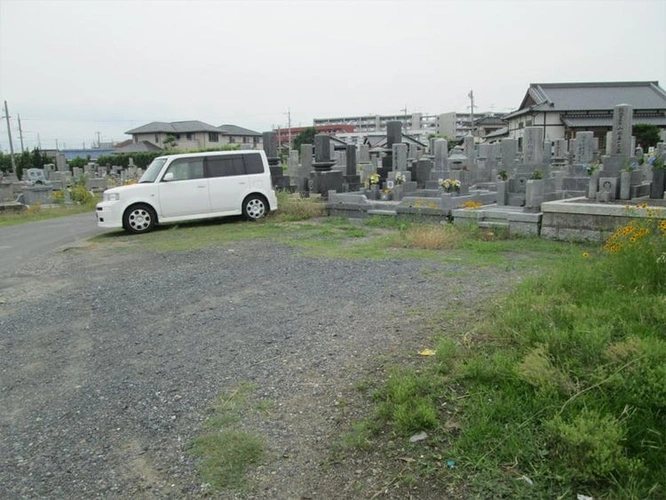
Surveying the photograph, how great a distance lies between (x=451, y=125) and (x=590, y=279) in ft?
246

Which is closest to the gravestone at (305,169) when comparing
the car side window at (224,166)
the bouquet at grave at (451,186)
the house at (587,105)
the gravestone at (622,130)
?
the car side window at (224,166)

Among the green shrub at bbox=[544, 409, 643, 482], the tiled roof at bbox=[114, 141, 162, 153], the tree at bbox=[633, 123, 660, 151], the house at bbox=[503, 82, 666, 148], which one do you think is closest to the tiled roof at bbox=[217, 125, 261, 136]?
the tiled roof at bbox=[114, 141, 162, 153]

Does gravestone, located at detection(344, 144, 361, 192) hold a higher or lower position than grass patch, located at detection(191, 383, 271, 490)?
higher

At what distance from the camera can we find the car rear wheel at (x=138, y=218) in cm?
1170

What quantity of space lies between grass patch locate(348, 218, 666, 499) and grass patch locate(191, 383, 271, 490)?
647mm

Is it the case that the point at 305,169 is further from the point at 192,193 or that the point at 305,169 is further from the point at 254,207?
the point at 192,193

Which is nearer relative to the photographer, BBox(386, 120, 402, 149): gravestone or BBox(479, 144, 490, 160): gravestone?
BBox(386, 120, 402, 149): gravestone

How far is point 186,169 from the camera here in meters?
12.1

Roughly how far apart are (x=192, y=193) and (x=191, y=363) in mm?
8534

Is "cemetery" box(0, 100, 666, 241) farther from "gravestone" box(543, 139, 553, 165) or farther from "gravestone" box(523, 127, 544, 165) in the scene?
"gravestone" box(543, 139, 553, 165)

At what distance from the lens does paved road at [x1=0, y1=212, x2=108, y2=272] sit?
391 inches

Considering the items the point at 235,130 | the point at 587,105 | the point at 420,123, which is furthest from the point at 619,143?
the point at 420,123

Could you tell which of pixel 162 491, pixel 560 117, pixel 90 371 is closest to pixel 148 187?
pixel 90 371

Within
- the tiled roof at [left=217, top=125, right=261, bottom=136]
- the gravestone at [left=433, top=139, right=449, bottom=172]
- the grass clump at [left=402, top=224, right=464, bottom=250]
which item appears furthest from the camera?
the tiled roof at [left=217, top=125, right=261, bottom=136]
